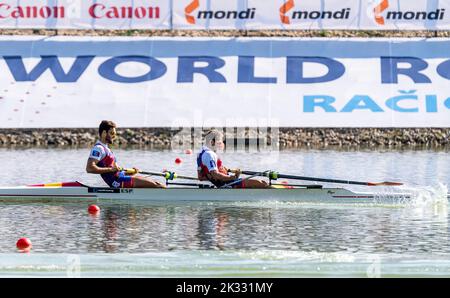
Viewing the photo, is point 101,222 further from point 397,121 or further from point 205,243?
point 397,121

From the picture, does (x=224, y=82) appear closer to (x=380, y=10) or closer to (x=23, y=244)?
(x=380, y=10)

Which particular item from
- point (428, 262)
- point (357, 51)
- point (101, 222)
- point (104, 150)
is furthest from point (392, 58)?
point (428, 262)

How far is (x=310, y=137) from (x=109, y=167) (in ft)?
43.8

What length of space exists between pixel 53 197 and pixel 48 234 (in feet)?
13.2

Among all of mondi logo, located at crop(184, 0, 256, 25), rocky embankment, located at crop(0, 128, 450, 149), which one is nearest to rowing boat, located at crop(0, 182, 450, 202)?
rocky embankment, located at crop(0, 128, 450, 149)

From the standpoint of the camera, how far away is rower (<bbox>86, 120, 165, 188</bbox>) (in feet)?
71.5

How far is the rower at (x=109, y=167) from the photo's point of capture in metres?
21.8

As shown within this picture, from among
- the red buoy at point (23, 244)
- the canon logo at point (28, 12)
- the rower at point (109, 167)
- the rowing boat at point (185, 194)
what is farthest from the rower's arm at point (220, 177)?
the canon logo at point (28, 12)

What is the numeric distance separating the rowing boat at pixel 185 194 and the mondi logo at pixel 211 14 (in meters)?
15.2

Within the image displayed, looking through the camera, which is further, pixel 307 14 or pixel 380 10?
pixel 307 14

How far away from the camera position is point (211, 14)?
36.5 m

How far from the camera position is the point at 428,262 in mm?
15445

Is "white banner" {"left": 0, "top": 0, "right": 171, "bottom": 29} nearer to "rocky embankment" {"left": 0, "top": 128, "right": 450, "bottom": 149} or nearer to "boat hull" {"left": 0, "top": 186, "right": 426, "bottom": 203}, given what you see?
"rocky embankment" {"left": 0, "top": 128, "right": 450, "bottom": 149}

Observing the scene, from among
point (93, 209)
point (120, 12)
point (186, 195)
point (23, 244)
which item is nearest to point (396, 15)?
point (120, 12)
